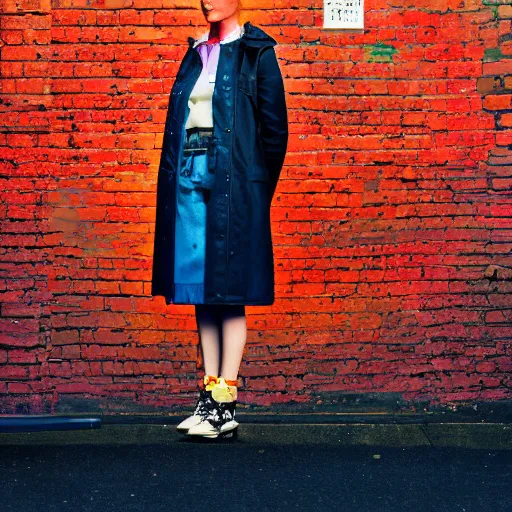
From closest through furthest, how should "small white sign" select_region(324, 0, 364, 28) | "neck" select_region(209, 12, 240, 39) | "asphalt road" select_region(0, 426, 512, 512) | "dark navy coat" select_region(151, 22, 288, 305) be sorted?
"asphalt road" select_region(0, 426, 512, 512), "dark navy coat" select_region(151, 22, 288, 305), "neck" select_region(209, 12, 240, 39), "small white sign" select_region(324, 0, 364, 28)

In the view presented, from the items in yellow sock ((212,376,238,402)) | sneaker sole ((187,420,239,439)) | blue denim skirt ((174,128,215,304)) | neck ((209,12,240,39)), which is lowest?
sneaker sole ((187,420,239,439))

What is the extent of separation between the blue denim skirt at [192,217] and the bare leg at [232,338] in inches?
9.2

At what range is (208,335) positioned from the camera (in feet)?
19.5

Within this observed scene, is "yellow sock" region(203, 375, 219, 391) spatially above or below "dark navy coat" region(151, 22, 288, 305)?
below

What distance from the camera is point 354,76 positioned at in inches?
255

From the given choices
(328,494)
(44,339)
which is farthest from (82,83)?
(328,494)

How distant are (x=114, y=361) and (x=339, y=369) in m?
1.26

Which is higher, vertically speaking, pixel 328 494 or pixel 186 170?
pixel 186 170

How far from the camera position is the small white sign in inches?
254

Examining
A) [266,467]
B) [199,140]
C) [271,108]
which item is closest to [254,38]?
[271,108]

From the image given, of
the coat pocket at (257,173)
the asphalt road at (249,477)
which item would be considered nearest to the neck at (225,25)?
the coat pocket at (257,173)

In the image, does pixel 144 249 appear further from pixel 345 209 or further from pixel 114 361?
pixel 345 209

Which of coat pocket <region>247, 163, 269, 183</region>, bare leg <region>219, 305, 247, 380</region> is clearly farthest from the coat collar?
bare leg <region>219, 305, 247, 380</region>

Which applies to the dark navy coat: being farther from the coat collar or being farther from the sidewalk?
the sidewalk
